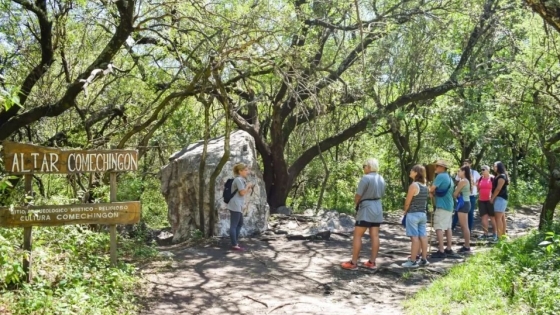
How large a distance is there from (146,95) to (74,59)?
196cm

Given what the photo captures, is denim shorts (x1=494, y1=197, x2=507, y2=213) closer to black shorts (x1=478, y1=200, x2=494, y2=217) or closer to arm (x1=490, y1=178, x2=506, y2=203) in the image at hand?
arm (x1=490, y1=178, x2=506, y2=203)

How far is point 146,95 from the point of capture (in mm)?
14203

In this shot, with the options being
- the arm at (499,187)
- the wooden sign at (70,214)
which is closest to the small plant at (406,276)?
the arm at (499,187)

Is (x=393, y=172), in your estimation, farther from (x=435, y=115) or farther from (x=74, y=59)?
(x=74, y=59)

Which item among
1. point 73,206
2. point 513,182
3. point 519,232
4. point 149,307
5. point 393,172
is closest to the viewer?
point 149,307

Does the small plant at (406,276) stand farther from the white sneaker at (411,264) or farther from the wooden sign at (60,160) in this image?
the wooden sign at (60,160)

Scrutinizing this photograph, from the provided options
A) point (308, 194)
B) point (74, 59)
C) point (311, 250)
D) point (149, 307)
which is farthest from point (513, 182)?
point (149, 307)

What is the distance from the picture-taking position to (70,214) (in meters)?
6.83

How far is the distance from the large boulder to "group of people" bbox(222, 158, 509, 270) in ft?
5.37

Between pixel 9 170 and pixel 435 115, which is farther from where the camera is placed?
pixel 435 115

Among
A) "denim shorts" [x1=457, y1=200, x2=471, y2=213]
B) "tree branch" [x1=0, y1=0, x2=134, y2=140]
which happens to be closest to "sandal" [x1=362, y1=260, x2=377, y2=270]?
"denim shorts" [x1=457, y1=200, x2=471, y2=213]

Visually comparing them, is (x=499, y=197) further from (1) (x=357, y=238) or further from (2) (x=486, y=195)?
(1) (x=357, y=238)

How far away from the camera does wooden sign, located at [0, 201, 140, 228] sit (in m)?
6.44

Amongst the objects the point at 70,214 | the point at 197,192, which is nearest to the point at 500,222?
the point at 197,192
